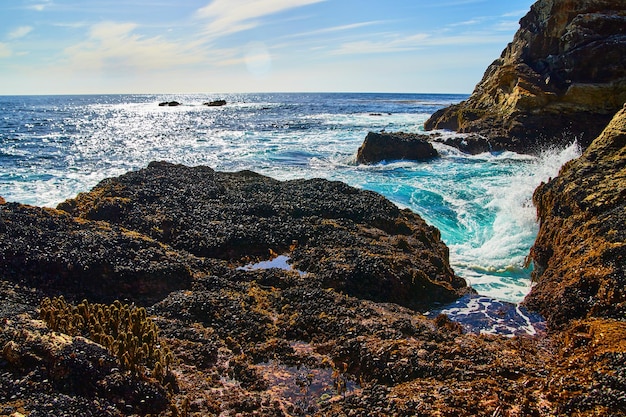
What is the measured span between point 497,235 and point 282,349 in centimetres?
1024

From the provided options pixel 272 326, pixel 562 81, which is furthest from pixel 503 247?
pixel 562 81

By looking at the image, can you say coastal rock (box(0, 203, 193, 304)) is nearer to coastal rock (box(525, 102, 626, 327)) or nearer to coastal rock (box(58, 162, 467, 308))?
coastal rock (box(58, 162, 467, 308))

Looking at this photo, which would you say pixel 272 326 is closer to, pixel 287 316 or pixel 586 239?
pixel 287 316

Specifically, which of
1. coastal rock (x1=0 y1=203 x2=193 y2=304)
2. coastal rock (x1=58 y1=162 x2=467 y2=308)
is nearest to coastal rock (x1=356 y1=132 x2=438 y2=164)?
coastal rock (x1=58 y1=162 x2=467 y2=308)

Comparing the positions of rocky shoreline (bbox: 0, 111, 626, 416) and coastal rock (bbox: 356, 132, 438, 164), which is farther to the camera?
→ coastal rock (bbox: 356, 132, 438, 164)

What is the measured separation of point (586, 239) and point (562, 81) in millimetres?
27441

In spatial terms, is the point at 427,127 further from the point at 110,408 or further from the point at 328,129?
the point at 110,408

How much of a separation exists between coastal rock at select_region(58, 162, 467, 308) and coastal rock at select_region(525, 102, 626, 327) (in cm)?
210

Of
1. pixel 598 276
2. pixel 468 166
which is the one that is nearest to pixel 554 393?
pixel 598 276

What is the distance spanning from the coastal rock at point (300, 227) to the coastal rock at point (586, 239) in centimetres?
210

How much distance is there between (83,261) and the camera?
8406 mm

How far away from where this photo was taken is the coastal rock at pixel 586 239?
24.9ft

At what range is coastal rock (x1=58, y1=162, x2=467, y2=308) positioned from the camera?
9.38 meters

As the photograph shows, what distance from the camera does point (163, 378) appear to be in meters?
5.65
